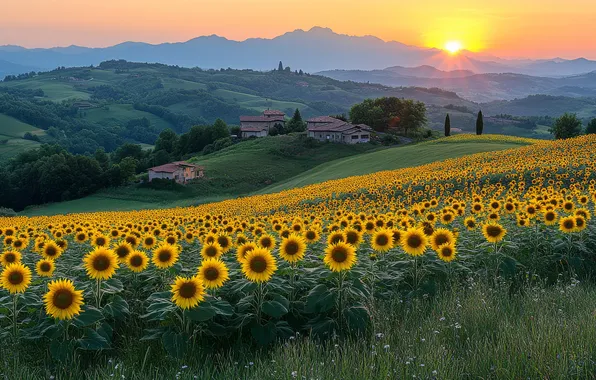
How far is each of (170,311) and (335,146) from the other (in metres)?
86.0

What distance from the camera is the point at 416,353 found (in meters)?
4.94

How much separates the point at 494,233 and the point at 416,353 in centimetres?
367

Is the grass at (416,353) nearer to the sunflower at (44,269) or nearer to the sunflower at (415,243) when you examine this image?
the sunflower at (415,243)

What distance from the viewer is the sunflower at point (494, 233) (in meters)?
7.89

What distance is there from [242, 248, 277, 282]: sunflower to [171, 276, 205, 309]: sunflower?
0.57m

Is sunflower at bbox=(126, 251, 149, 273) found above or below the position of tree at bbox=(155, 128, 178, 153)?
above

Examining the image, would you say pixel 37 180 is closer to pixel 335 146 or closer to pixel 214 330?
pixel 335 146

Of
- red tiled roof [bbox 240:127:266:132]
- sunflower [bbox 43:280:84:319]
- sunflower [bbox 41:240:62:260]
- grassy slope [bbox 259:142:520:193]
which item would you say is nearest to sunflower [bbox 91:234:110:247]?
sunflower [bbox 41:240:62:260]

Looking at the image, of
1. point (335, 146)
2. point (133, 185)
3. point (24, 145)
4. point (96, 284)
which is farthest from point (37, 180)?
point (96, 284)

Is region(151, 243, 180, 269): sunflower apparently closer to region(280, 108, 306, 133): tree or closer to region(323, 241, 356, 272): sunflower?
region(323, 241, 356, 272): sunflower

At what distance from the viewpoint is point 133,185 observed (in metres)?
82.3

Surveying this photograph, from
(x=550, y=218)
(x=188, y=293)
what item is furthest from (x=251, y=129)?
(x=188, y=293)

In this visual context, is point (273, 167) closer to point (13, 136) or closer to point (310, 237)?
point (310, 237)

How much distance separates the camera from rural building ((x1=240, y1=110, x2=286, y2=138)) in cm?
11550
